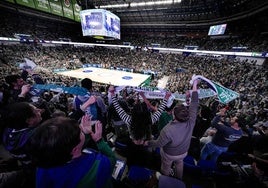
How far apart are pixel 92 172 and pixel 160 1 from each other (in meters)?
30.2

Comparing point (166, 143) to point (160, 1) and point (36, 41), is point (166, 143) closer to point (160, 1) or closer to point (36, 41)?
point (160, 1)

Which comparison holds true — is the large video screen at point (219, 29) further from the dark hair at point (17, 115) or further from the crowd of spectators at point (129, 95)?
the dark hair at point (17, 115)

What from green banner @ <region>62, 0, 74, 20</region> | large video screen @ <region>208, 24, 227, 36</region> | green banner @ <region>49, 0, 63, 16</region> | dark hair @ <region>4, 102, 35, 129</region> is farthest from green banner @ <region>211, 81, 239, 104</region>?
green banner @ <region>62, 0, 74, 20</region>

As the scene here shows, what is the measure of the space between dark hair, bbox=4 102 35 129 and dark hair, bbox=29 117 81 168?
0.85 metres

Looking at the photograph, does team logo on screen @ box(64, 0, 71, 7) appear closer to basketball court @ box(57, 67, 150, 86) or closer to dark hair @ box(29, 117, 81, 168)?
basketball court @ box(57, 67, 150, 86)

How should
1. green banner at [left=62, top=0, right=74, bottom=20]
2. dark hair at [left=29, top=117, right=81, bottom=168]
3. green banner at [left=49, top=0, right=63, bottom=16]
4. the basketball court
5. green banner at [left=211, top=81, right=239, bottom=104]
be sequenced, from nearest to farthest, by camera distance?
dark hair at [left=29, top=117, right=81, bottom=168], green banner at [left=211, top=81, right=239, bottom=104], the basketball court, green banner at [left=49, top=0, right=63, bottom=16], green banner at [left=62, top=0, right=74, bottom=20]

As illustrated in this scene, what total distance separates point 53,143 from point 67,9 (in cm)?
3369

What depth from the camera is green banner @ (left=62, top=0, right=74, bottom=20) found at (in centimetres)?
2639

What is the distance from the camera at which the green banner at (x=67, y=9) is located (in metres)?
26.4

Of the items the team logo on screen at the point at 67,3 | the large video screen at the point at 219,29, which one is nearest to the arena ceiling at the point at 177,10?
the large video screen at the point at 219,29

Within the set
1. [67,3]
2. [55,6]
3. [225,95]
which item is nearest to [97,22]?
[55,6]

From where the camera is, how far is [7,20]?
24.5 meters

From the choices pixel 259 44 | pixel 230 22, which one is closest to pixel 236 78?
pixel 259 44

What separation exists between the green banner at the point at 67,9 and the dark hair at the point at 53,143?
32.5m
